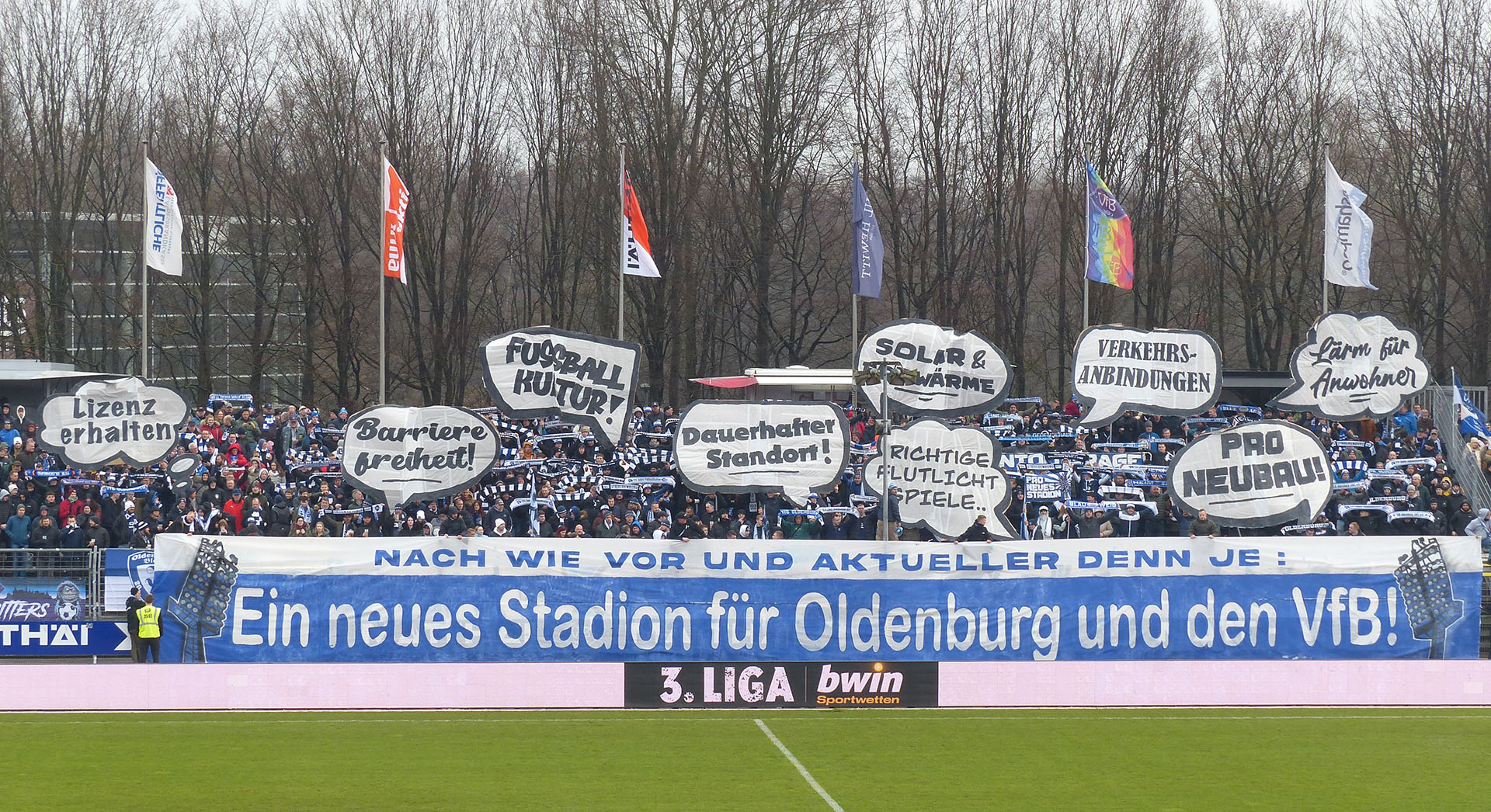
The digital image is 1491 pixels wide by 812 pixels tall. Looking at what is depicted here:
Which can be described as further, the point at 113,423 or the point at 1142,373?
the point at 1142,373

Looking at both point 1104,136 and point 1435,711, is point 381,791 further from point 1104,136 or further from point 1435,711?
point 1104,136

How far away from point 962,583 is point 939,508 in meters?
3.17

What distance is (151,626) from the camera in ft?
72.9

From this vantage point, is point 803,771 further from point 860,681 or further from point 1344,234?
point 1344,234

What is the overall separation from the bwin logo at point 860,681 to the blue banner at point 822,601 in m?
1.76

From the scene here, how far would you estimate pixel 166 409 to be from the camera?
87.6 ft

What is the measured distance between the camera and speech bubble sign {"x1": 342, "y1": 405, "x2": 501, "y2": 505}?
25.8m

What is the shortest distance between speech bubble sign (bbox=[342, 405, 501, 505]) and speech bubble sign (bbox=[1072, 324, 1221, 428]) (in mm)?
11179

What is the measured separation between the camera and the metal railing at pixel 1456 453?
3275 cm

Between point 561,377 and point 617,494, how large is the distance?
14.6ft

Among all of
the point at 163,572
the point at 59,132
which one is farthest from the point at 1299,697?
the point at 59,132

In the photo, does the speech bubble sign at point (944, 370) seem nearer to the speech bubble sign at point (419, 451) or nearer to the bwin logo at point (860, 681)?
the speech bubble sign at point (419, 451)

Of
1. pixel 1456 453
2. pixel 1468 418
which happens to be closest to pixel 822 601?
pixel 1456 453

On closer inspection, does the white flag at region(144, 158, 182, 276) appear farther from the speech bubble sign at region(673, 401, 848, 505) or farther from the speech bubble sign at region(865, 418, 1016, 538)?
the speech bubble sign at region(865, 418, 1016, 538)
